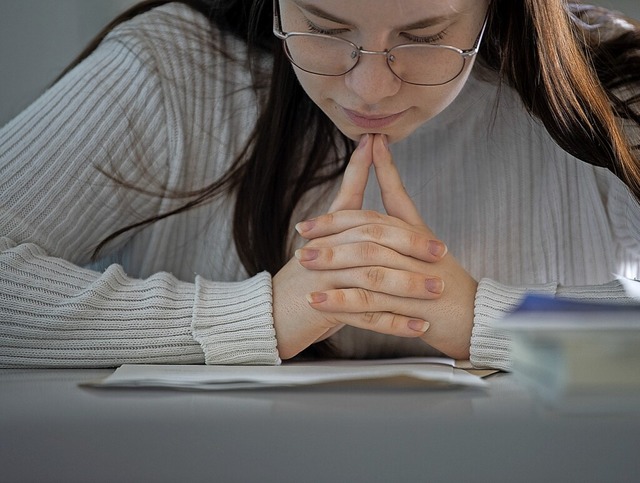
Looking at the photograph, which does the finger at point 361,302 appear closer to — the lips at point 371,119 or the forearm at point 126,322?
the forearm at point 126,322

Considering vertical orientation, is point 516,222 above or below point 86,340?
above

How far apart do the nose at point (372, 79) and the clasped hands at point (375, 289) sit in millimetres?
139

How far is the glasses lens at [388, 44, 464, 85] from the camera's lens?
3.13 ft

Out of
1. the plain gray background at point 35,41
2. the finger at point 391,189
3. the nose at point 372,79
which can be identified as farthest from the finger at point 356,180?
the plain gray background at point 35,41

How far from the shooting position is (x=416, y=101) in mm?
1028

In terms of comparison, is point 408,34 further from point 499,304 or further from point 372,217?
point 499,304

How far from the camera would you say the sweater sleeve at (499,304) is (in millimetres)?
916

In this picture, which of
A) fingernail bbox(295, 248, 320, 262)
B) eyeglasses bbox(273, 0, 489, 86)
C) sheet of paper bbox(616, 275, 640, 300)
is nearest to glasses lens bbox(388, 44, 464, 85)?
eyeglasses bbox(273, 0, 489, 86)

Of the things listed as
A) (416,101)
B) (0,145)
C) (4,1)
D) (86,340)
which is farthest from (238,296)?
(4,1)

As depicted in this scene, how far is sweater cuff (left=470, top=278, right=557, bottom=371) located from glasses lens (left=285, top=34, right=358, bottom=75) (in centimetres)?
29

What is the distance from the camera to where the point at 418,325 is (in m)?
0.96

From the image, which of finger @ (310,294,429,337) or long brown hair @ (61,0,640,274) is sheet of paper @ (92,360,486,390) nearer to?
finger @ (310,294,429,337)

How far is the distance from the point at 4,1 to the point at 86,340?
0.97 meters

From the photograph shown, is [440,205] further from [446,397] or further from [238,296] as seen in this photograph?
[446,397]
